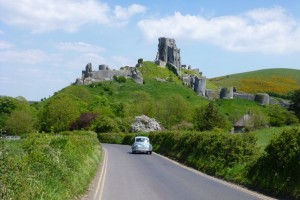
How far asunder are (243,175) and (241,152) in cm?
253

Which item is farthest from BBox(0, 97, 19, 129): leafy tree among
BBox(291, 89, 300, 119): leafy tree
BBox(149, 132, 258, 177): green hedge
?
BBox(149, 132, 258, 177): green hedge

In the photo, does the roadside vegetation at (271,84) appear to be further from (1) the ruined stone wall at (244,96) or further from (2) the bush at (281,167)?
(2) the bush at (281,167)

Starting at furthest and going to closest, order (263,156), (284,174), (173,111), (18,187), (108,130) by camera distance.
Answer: (173,111), (108,130), (263,156), (284,174), (18,187)

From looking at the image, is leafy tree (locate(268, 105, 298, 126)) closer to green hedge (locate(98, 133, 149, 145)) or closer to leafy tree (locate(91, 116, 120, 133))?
green hedge (locate(98, 133, 149, 145))

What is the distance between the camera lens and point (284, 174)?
16.6 metres

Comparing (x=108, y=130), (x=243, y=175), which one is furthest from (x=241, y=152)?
(x=108, y=130)

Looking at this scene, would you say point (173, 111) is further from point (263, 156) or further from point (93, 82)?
point (263, 156)

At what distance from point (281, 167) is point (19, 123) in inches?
3811

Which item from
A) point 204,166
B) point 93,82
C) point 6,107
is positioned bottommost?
point 204,166

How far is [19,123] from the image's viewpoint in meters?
107

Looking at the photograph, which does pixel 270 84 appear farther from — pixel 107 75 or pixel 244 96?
pixel 107 75

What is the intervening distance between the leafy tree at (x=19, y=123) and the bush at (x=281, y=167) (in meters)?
92.1

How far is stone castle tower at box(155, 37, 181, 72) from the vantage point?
182 m

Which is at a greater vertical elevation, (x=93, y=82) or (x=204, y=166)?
(x=93, y=82)
